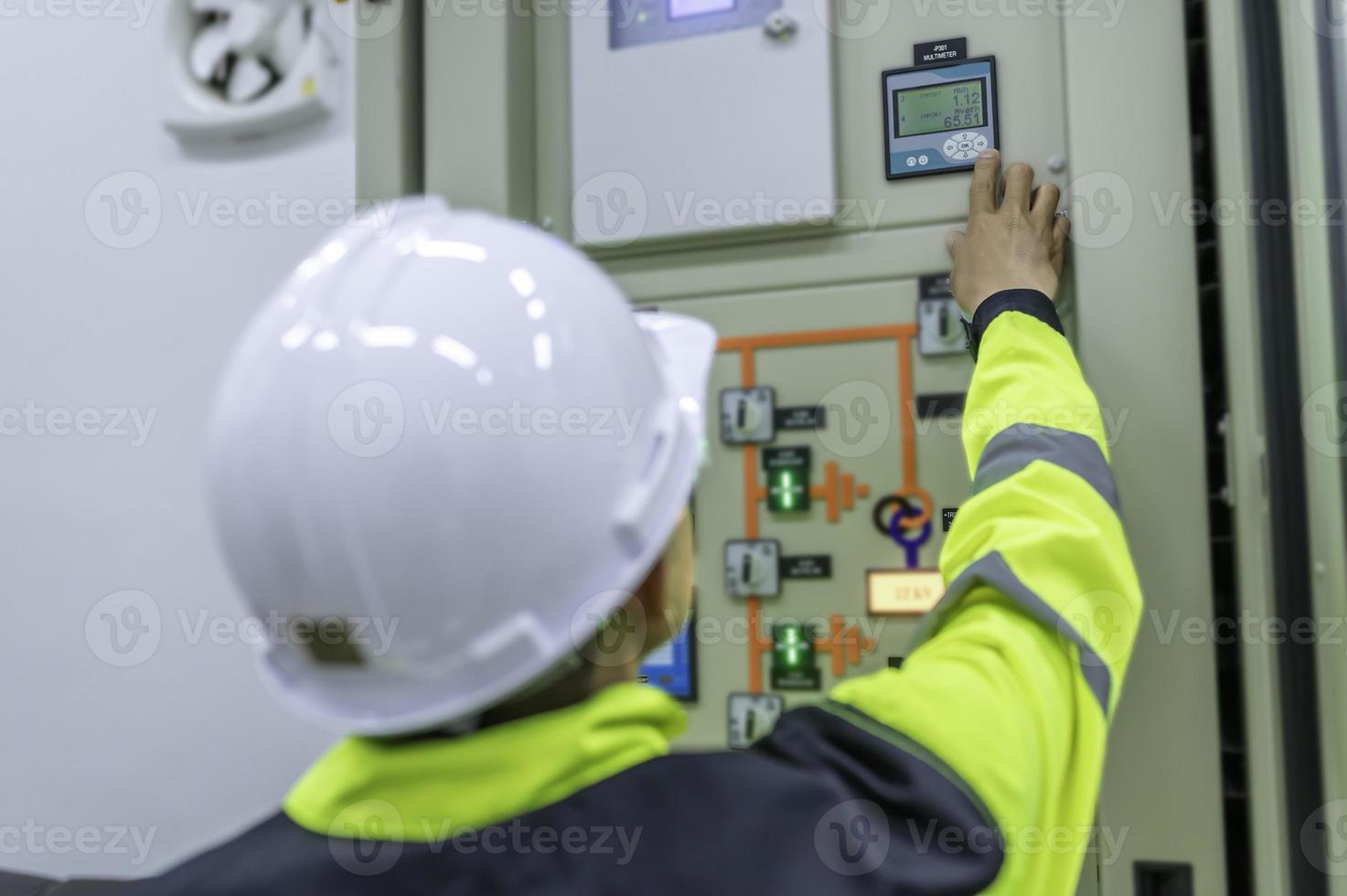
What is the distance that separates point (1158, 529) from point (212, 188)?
1.65 meters

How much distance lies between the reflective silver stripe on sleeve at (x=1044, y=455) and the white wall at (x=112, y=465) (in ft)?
4.38

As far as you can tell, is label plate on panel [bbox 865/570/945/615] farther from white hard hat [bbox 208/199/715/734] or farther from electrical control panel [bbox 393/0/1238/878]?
white hard hat [bbox 208/199/715/734]

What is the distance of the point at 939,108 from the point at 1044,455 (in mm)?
448

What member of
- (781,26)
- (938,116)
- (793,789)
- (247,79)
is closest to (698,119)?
(781,26)

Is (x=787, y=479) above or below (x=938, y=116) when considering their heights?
below

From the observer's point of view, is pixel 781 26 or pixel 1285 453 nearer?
pixel 1285 453

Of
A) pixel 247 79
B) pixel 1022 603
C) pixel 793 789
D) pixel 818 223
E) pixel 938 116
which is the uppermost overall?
pixel 247 79

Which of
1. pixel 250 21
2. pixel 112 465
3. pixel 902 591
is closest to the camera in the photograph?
pixel 902 591

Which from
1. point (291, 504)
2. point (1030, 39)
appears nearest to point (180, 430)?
point (291, 504)

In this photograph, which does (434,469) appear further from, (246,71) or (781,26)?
(246,71)

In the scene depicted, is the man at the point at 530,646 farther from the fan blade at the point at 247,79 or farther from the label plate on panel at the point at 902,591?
the fan blade at the point at 247,79

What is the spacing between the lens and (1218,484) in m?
0.95

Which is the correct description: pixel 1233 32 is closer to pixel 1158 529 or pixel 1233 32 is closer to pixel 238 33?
pixel 1158 529

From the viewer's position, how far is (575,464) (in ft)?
2.15
